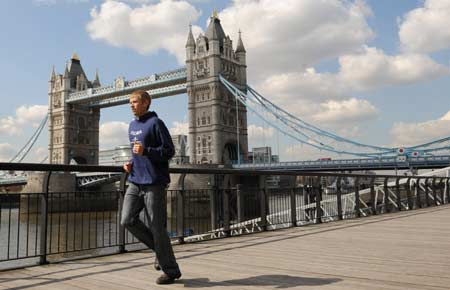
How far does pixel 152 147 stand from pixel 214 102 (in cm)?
5643

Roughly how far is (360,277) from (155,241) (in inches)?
68.4

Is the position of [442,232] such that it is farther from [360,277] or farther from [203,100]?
[203,100]

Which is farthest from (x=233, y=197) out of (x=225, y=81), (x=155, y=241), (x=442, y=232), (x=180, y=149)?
(x=180, y=149)

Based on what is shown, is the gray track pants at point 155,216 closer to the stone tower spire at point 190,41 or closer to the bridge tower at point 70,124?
the stone tower spire at point 190,41

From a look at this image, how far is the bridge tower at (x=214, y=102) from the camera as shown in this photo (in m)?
59.2

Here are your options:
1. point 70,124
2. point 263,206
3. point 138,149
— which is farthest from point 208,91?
point 138,149

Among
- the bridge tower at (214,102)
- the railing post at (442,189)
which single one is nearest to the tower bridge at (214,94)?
the bridge tower at (214,102)

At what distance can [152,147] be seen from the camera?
3.46 meters

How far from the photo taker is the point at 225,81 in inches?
2361

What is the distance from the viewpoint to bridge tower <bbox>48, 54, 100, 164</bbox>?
80375 millimetres

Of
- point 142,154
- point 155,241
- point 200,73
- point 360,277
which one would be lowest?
point 360,277

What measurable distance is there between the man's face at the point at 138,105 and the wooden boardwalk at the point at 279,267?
1.40 m

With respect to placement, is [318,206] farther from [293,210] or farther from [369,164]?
[369,164]

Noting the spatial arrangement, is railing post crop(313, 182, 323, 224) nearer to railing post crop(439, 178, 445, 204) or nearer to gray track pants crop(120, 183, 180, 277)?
gray track pants crop(120, 183, 180, 277)
